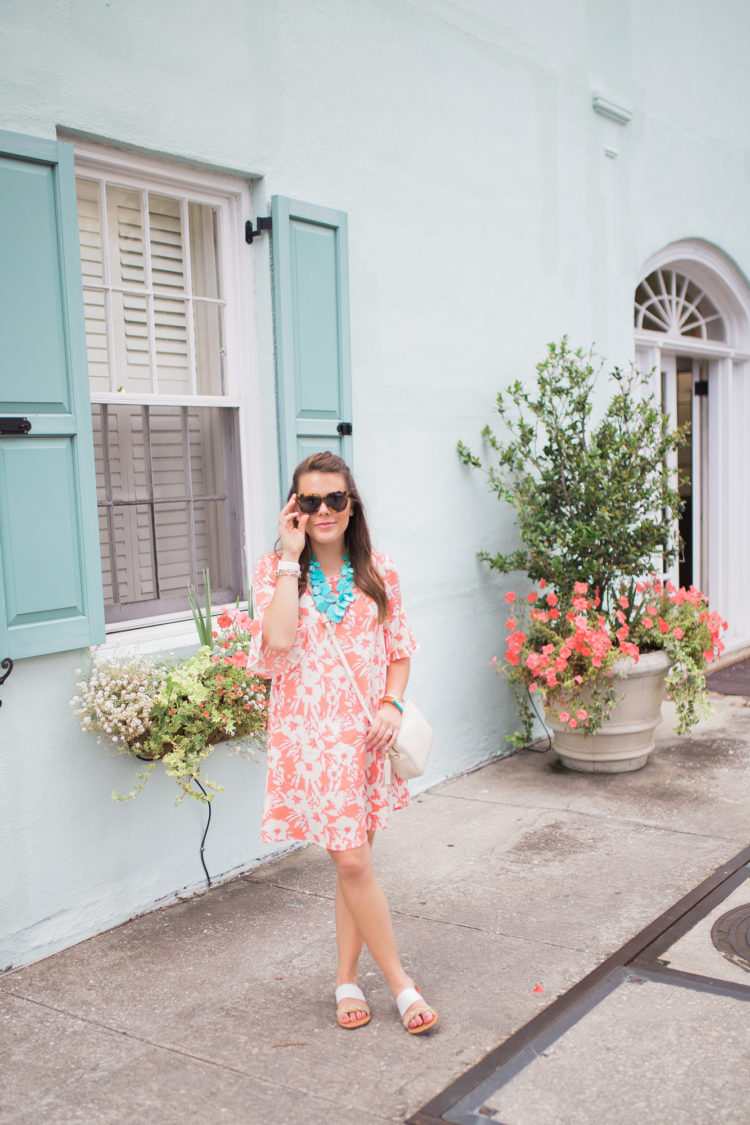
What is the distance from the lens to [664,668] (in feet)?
17.7

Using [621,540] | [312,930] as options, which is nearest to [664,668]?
[621,540]

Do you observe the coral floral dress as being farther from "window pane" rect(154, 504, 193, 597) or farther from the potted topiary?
the potted topiary

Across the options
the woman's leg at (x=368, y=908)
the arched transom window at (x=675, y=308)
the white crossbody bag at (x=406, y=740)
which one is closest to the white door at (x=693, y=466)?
the arched transom window at (x=675, y=308)

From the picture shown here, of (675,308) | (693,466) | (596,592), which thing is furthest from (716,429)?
(596,592)

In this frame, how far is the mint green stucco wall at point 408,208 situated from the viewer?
370 cm

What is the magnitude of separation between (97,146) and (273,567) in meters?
1.93

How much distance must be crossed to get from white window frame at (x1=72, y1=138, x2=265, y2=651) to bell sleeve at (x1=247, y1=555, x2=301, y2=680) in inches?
46.5

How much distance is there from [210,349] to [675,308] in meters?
4.60

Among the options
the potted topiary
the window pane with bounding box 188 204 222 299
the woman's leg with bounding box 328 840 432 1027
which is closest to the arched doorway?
the potted topiary

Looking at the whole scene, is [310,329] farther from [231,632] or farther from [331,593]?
[331,593]

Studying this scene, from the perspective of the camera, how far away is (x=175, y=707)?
12.4 feet

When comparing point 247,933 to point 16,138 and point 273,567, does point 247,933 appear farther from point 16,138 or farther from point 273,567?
point 16,138

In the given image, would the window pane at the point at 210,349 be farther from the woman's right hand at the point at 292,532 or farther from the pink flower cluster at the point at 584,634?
A: the pink flower cluster at the point at 584,634

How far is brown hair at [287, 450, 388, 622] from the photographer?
3.02 metres
